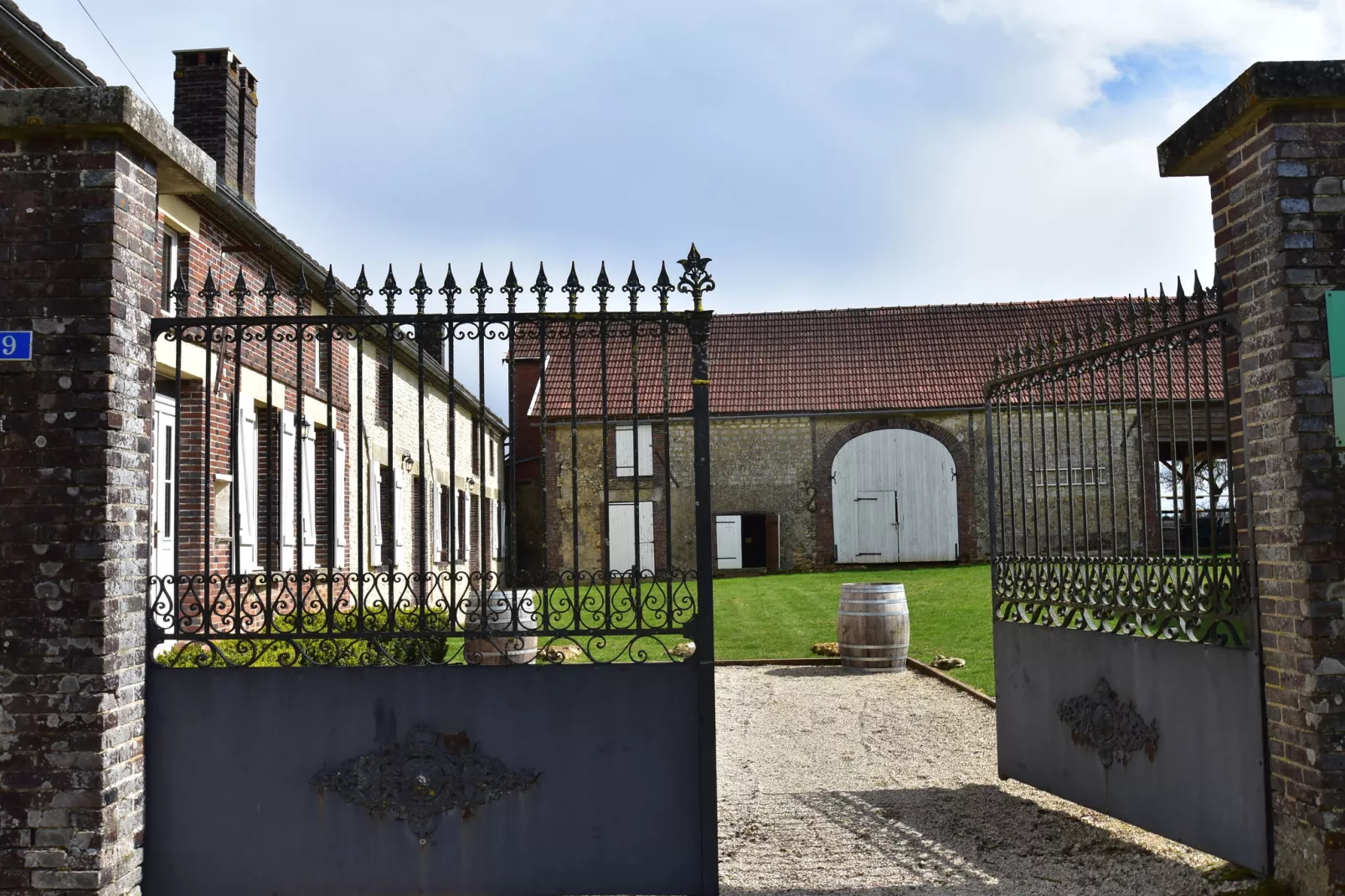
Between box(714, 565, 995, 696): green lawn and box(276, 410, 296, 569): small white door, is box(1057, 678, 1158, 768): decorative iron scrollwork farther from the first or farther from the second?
box(276, 410, 296, 569): small white door

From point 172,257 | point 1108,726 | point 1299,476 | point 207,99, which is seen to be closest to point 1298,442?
point 1299,476

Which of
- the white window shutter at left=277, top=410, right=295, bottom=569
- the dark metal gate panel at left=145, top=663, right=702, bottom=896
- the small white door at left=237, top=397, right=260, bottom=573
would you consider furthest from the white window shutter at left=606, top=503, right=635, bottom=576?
the dark metal gate panel at left=145, top=663, right=702, bottom=896

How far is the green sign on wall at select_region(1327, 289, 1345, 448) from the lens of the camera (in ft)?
14.0

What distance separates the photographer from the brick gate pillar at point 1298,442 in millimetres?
4219

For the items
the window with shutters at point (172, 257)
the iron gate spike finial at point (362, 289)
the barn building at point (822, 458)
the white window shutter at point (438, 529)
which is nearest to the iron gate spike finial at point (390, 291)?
the iron gate spike finial at point (362, 289)

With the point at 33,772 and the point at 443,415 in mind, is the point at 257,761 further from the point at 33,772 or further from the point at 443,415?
the point at 443,415

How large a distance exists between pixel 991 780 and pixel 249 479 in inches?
294

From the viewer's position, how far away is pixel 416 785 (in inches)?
186

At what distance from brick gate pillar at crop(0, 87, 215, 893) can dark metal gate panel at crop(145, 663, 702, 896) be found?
33 cm

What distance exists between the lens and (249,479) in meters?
10.9

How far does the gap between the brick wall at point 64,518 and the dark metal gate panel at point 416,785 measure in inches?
12.9

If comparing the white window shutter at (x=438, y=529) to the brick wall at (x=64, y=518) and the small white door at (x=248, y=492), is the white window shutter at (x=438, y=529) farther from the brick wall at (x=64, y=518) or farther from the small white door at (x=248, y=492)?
the brick wall at (x=64, y=518)

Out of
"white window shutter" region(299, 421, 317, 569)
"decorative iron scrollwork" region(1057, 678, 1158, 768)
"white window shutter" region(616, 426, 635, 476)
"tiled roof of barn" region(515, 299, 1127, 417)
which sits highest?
"tiled roof of barn" region(515, 299, 1127, 417)

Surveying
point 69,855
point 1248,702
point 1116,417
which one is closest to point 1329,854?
point 1248,702
